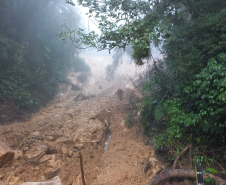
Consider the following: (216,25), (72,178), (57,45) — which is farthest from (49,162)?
(57,45)

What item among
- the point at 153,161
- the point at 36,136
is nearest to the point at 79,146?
the point at 36,136

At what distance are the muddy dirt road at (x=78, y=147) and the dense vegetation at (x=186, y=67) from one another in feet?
3.49

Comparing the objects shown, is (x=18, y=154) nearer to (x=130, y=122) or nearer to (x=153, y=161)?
(x=153, y=161)

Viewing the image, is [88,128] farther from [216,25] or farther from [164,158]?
[216,25]

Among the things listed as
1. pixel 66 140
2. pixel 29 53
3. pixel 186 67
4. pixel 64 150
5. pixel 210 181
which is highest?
pixel 29 53

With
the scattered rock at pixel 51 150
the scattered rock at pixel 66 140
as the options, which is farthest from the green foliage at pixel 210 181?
the scattered rock at pixel 66 140

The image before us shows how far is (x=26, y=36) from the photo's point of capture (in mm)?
11523

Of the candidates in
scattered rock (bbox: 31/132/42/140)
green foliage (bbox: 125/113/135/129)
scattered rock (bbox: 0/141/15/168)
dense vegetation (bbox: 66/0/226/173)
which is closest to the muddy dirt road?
scattered rock (bbox: 31/132/42/140)

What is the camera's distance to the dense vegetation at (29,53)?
9.26 metres

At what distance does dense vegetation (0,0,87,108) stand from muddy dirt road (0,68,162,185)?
1673mm

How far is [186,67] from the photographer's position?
16.3 feet

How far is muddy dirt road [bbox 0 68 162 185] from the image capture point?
4270mm

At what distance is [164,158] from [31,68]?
10.6 meters

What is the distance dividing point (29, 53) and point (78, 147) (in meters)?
8.80
